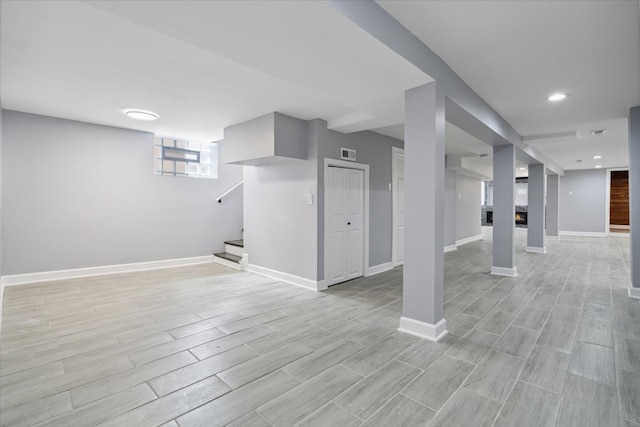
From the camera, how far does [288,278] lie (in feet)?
15.6

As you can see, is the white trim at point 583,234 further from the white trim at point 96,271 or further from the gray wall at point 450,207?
the white trim at point 96,271

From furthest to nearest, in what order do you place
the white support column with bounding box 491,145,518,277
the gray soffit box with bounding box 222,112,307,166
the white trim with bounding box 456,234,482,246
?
the white trim with bounding box 456,234,482,246, the white support column with bounding box 491,145,518,277, the gray soffit box with bounding box 222,112,307,166

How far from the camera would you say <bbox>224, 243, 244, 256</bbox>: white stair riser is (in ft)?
19.8

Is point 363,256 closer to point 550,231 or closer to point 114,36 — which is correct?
point 114,36

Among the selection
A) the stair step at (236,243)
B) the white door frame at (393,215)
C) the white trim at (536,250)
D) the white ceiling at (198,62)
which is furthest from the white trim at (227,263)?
the white trim at (536,250)

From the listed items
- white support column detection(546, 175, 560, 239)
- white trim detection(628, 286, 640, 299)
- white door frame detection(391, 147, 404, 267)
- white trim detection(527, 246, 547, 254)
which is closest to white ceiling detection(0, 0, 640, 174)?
white door frame detection(391, 147, 404, 267)

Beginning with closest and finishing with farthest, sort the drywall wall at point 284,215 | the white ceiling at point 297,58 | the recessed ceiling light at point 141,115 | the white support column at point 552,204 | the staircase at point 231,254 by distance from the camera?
1. the white ceiling at point 297,58
2. the recessed ceiling light at point 141,115
3. the drywall wall at point 284,215
4. the staircase at point 231,254
5. the white support column at point 552,204

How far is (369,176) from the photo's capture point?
525 centimetres

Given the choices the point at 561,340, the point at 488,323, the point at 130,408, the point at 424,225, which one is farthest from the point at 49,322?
the point at 561,340

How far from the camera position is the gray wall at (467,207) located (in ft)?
29.1

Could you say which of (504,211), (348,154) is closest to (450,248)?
(504,211)

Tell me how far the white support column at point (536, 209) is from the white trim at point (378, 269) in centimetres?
458

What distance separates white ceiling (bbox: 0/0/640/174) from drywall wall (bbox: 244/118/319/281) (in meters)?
0.87

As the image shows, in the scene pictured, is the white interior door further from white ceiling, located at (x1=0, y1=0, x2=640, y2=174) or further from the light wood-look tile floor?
white ceiling, located at (x1=0, y1=0, x2=640, y2=174)
